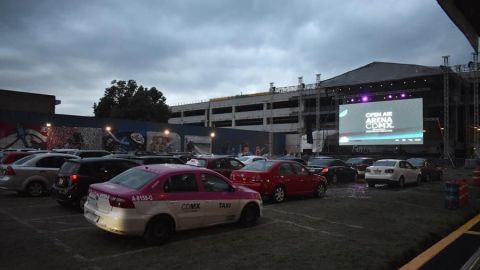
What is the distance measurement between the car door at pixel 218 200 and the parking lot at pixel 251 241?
0.33 meters

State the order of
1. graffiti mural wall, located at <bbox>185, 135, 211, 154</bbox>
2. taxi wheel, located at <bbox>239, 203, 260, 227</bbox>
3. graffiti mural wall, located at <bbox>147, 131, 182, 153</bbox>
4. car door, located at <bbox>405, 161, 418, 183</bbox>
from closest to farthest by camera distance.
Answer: taxi wheel, located at <bbox>239, 203, 260, 227</bbox> → car door, located at <bbox>405, 161, 418, 183</bbox> → graffiti mural wall, located at <bbox>147, 131, 182, 153</bbox> → graffiti mural wall, located at <bbox>185, 135, 211, 154</bbox>

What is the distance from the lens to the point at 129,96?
7294 cm

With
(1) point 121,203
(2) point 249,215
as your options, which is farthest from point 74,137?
(1) point 121,203

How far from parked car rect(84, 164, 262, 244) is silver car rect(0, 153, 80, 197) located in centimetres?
666

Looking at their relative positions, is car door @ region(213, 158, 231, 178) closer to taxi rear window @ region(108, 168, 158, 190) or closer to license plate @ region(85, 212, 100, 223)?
taxi rear window @ region(108, 168, 158, 190)

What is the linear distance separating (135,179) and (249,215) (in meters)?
2.85

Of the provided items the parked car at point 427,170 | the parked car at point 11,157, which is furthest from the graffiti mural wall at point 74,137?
the parked car at point 427,170

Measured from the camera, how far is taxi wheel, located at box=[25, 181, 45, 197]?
14.2m

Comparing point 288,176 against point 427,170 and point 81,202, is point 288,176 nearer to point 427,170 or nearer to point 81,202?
point 81,202

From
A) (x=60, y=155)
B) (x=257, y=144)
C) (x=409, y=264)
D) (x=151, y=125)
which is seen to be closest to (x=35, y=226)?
(x=60, y=155)

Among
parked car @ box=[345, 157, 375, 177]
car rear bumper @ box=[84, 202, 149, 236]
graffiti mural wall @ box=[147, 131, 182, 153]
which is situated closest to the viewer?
car rear bumper @ box=[84, 202, 149, 236]

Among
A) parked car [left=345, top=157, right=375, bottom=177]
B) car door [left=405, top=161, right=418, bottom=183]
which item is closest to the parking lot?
car door [left=405, top=161, right=418, bottom=183]

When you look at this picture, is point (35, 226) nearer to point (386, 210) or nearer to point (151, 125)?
point (386, 210)

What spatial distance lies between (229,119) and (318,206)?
A: 75.8m
